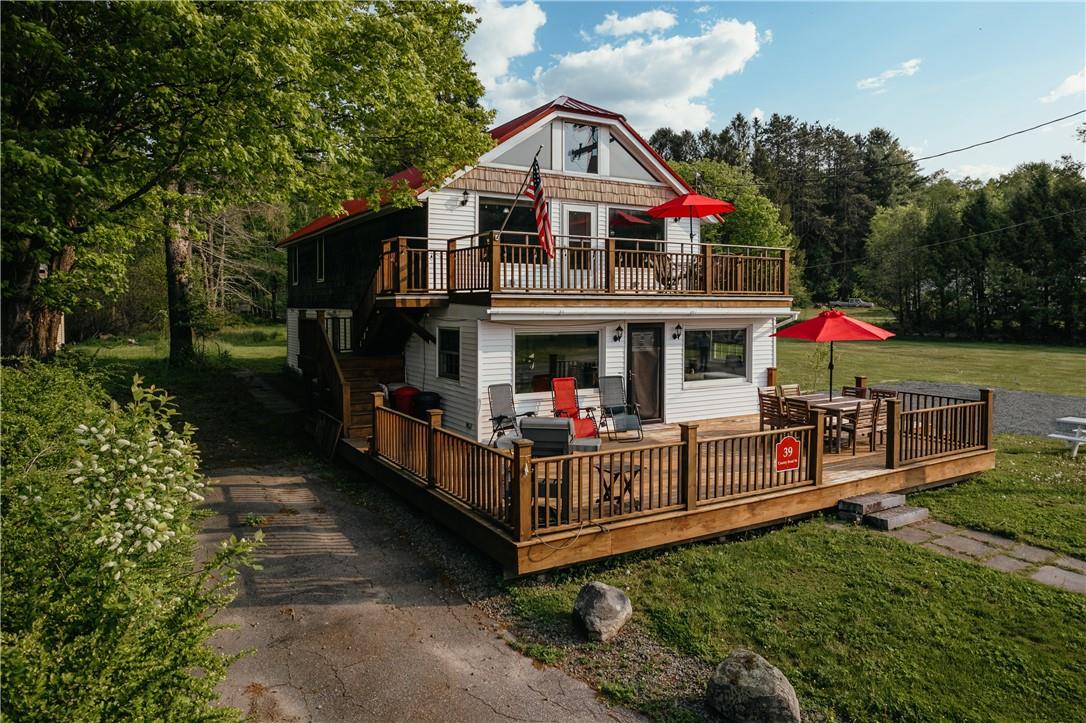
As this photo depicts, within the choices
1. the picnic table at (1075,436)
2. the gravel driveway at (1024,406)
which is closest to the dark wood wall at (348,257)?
the picnic table at (1075,436)

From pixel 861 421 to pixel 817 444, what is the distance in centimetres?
331

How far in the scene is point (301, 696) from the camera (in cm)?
503

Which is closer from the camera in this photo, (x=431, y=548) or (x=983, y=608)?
(x=983, y=608)

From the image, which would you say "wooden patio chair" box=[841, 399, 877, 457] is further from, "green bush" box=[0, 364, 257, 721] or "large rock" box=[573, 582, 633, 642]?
"green bush" box=[0, 364, 257, 721]

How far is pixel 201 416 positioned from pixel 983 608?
1646 centimetres

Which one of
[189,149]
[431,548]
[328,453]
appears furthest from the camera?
[328,453]

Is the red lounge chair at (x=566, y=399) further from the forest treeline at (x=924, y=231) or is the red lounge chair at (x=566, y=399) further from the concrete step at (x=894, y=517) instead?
the forest treeline at (x=924, y=231)

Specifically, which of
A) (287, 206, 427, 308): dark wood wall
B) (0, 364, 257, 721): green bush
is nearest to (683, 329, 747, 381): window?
(287, 206, 427, 308): dark wood wall

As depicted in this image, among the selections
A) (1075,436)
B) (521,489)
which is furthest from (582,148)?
(1075,436)

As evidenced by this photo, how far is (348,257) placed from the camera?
18.8m

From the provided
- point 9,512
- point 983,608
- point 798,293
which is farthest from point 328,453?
point 798,293

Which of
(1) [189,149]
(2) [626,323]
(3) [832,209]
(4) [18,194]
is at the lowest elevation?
(2) [626,323]

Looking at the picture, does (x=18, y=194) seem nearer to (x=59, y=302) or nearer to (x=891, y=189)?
(x=59, y=302)

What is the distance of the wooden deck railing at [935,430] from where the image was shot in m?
9.52
